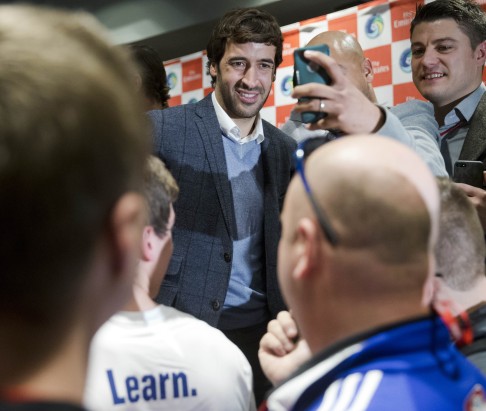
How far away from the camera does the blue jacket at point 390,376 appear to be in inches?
25.1

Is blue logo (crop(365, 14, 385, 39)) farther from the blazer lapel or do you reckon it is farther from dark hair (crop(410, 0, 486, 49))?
the blazer lapel

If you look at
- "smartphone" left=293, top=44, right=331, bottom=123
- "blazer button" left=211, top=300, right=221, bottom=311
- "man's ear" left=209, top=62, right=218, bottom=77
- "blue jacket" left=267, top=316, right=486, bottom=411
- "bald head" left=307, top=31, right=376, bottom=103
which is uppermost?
"man's ear" left=209, top=62, right=218, bottom=77

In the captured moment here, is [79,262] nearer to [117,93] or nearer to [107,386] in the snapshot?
[117,93]

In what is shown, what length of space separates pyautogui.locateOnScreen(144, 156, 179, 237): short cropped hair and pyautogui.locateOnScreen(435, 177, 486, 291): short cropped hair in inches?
23.4

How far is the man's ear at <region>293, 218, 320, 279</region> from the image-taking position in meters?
0.70

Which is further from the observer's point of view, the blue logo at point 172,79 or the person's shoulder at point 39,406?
the blue logo at point 172,79

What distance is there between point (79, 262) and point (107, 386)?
2.17 feet

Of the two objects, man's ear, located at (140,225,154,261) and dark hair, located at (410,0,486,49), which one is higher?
dark hair, located at (410,0,486,49)

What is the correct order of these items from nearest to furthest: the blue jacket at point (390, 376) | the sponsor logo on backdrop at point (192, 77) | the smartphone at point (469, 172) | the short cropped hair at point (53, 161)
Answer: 1. the short cropped hair at point (53, 161)
2. the blue jacket at point (390, 376)
3. the smartphone at point (469, 172)
4. the sponsor logo on backdrop at point (192, 77)

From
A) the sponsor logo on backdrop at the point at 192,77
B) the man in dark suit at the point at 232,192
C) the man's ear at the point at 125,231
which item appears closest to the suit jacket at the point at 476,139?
the man in dark suit at the point at 232,192

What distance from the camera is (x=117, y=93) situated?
0.43 m

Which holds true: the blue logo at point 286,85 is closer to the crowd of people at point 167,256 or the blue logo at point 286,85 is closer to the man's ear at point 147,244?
the crowd of people at point 167,256

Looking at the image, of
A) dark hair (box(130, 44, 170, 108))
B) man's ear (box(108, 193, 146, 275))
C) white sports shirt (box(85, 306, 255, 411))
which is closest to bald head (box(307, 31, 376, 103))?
dark hair (box(130, 44, 170, 108))

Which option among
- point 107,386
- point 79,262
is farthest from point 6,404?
point 107,386
